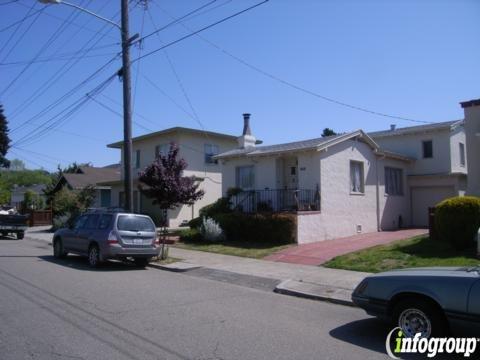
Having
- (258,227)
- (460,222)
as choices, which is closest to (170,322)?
(460,222)

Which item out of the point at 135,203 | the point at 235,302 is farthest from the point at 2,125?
the point at 235,302

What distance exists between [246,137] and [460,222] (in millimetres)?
12885

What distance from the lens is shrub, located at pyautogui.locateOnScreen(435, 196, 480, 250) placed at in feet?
44.2

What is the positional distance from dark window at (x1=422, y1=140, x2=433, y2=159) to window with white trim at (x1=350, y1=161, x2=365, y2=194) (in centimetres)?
680

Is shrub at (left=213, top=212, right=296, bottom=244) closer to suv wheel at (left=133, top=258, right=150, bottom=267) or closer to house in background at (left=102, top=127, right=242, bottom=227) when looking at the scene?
suv wheel at (left=133, top=258, right=150, bottom=267)

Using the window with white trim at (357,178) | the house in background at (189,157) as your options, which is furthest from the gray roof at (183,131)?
the window with white trim at (357,178)

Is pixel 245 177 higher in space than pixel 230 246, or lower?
higher

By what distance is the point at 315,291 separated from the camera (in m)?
10.1

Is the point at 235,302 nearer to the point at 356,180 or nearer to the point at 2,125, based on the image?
the point at 356,180

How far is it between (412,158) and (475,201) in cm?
1323

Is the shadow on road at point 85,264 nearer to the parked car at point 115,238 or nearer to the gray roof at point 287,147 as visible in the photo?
the parked car at point 115,238

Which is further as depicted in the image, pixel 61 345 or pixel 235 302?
pixel 235 302

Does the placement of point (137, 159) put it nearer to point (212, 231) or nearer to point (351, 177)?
point (212, 231)

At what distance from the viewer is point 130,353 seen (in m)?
5.58
